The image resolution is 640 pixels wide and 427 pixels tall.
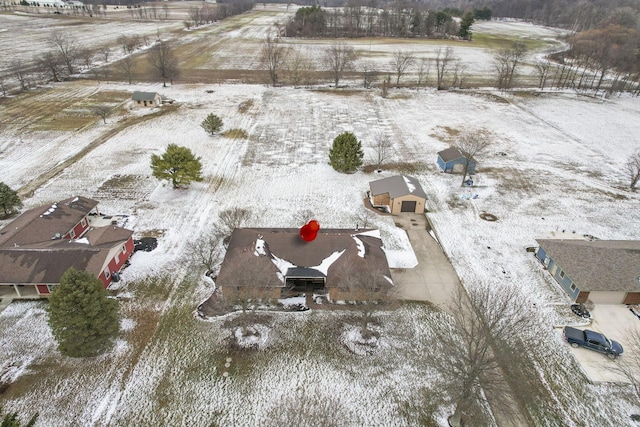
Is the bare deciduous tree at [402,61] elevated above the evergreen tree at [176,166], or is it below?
above

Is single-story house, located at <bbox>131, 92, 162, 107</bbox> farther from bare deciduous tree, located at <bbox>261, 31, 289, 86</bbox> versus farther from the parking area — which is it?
the parking area

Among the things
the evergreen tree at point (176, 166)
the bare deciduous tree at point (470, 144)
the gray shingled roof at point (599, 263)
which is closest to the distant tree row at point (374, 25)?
the bare deciduous tree at point (470, 144)

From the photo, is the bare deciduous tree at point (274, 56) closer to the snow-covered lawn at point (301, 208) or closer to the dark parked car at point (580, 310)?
the snow-covered lawn at point (301, 208)

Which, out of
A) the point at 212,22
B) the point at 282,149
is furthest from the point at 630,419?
the point at 212,22

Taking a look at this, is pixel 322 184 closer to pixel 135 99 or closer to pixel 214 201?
pixel 214 201

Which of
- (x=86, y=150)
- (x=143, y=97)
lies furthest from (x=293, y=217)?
(x=143, y=97)

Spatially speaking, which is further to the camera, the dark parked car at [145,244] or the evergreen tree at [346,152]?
the evergreen tree at [346,152]
